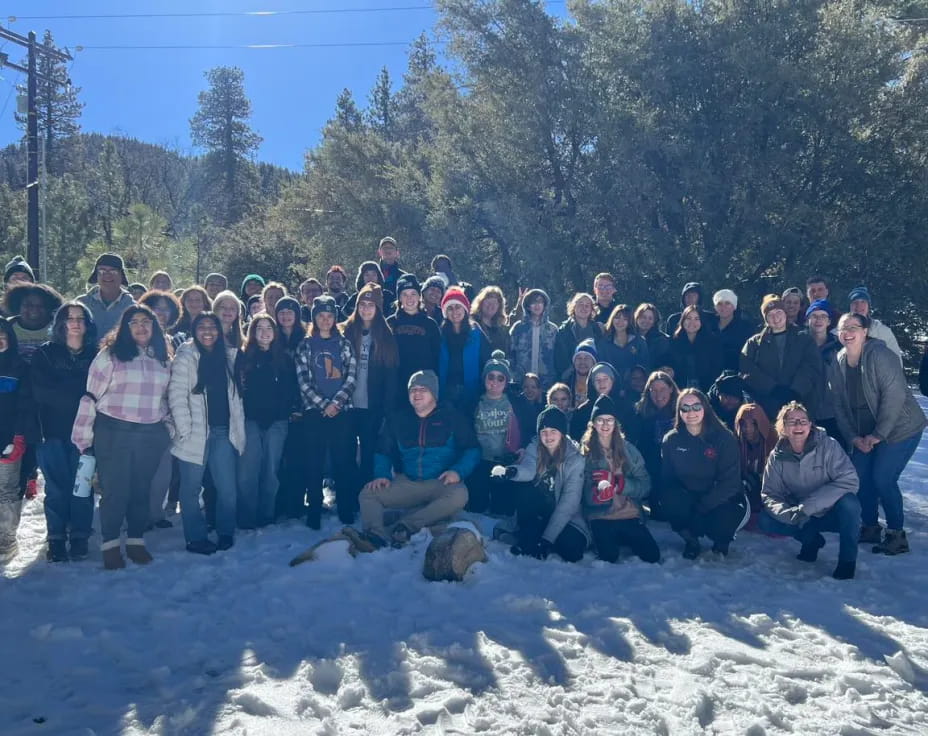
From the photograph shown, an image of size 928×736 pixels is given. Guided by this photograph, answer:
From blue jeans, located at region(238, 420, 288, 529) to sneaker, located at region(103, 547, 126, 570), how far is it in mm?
1131

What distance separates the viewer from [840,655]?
156 inches

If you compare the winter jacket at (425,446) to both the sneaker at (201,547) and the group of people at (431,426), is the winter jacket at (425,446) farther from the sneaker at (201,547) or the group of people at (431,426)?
the sneaker at (201,547)

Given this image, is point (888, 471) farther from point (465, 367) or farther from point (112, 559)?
point (112, 559)

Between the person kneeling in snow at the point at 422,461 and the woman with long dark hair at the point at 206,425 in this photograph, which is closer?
the woman with long dark hair at the point at 206,425

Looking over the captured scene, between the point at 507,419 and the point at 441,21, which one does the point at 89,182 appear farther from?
the point at 507,419

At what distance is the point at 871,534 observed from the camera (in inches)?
232

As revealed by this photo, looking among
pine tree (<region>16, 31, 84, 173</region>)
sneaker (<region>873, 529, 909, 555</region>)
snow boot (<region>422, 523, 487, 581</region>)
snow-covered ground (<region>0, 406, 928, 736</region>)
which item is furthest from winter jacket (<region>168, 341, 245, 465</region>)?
pine tree (<region>16, 31, 84, 173</region>)

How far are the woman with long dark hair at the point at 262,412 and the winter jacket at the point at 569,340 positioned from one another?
2.83 meters

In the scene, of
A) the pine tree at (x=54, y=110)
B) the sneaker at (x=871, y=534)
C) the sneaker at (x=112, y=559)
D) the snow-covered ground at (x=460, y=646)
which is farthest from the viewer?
the pine tree at (x=54, y=110)

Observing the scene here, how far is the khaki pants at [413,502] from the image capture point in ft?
18.7

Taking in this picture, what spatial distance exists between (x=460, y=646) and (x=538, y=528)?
1795 millimetres

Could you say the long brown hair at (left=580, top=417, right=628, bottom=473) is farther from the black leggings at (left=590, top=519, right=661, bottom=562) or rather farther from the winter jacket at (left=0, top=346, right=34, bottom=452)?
the winter jacket at (left=0, top=346, right=34, bottom=452)

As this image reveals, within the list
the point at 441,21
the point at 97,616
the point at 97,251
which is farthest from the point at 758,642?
the point at 97,251

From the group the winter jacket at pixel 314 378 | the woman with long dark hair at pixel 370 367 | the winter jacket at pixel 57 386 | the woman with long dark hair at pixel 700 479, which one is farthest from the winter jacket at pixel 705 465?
the winter jacket at pixel 57 386
